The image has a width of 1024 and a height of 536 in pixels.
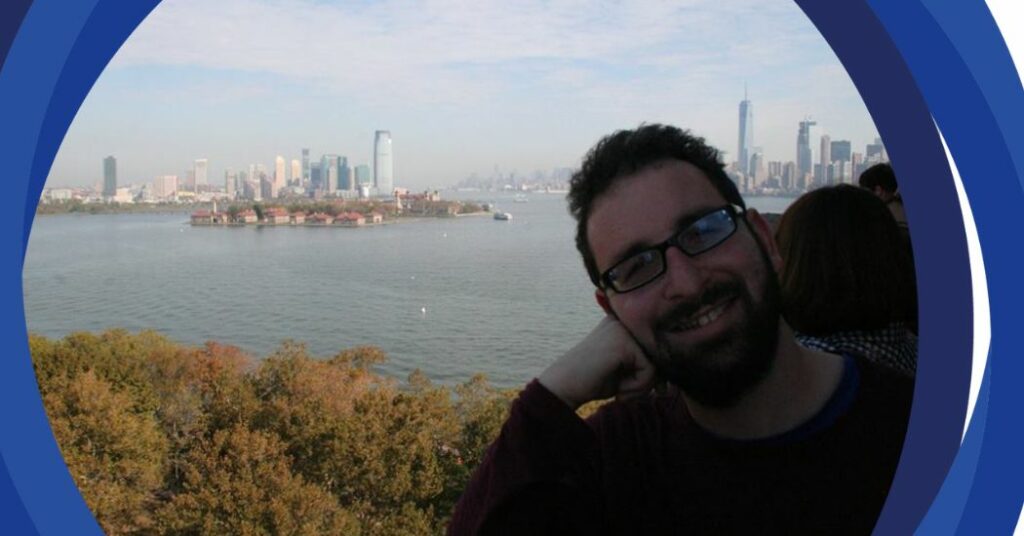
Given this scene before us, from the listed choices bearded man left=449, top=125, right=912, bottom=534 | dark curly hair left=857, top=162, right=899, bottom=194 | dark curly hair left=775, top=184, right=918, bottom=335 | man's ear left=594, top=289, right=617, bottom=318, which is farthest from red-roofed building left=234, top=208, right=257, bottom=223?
bearded man left=449, top=125, right=912, bottom=534

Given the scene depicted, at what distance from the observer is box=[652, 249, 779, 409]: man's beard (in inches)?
59.7

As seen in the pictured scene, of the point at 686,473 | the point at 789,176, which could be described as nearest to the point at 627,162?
the point at 686,473

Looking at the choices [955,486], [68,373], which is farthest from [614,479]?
[68,373]

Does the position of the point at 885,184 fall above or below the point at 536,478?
above

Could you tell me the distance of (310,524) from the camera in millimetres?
18578

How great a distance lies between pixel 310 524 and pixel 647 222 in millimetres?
18436

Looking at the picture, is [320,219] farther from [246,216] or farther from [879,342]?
[879,342]

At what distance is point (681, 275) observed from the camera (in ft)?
5.08

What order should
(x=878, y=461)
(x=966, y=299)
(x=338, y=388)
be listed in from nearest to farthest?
(x=878, y=461) → (x=966, y=299) → (x=338, y=388)

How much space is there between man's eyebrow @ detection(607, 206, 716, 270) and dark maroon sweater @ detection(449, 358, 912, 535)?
0.28m

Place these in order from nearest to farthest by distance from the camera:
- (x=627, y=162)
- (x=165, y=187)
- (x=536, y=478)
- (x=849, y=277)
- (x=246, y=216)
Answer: (x=536, y=478)
(x=627, y=162)
(x=849, y=277)
(x=246, y=216)
(x=165, y=187)

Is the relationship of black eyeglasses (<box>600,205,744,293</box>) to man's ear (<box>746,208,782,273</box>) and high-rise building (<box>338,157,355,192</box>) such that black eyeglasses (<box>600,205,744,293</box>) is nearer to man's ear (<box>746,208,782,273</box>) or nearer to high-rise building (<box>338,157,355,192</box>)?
man's ear (<box>746,208,782,273</box>)

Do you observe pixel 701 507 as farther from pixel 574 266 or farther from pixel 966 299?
pixel 574 266

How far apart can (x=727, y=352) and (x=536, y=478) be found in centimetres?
40
